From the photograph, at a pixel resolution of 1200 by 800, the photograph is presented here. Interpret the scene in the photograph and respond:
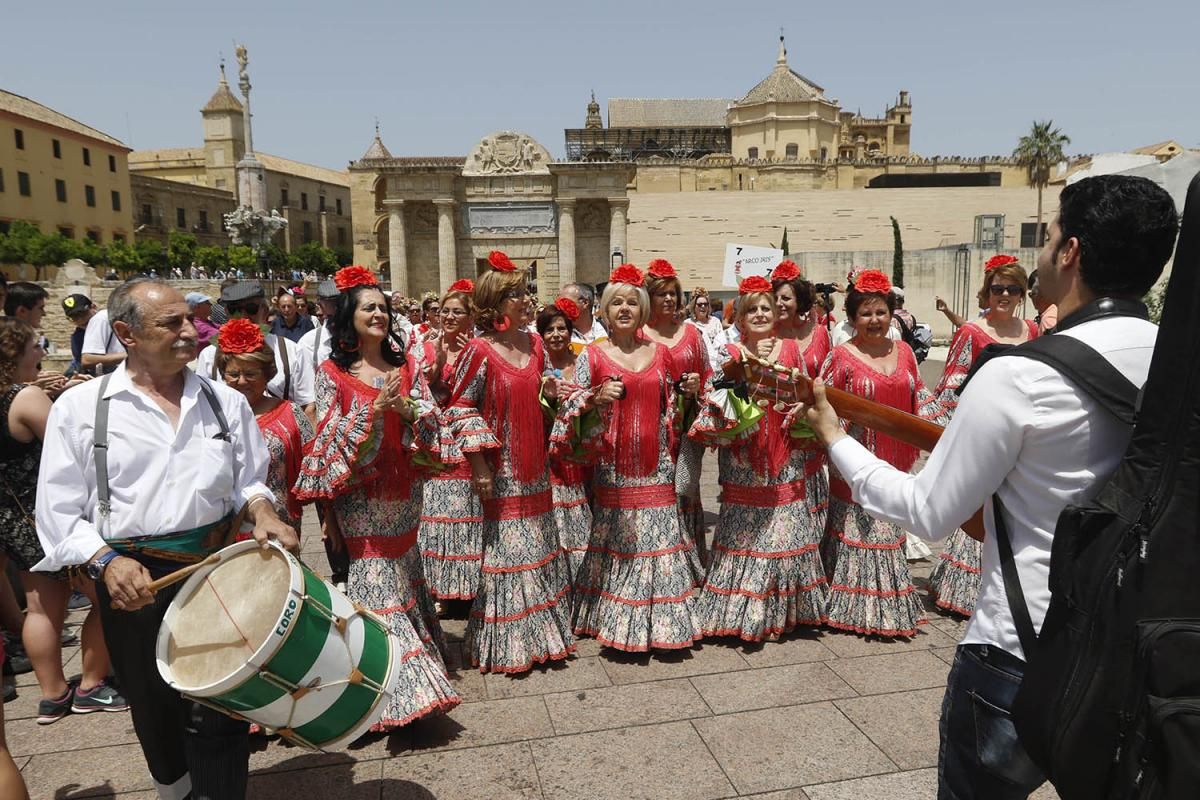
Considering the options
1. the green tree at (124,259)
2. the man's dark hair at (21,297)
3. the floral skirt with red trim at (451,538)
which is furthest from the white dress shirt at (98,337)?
the green tree at (124,259)

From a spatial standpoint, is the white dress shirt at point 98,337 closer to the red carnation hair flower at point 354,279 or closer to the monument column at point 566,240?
the red carnation hair flower at point 354,279

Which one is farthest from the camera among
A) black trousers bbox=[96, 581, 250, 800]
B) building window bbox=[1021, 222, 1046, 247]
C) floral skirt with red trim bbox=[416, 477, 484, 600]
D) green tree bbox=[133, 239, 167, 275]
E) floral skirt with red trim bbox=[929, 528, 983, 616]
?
green tree bbox=[133, 239, 167, 275]

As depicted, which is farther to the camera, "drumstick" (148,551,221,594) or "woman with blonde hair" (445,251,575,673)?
"woman with blonde hair" (445,251,575,673)

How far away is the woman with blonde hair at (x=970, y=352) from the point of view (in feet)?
16.4

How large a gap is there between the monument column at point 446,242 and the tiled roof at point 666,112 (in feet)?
156

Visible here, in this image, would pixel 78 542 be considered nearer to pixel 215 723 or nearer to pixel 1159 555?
pixel 215 723

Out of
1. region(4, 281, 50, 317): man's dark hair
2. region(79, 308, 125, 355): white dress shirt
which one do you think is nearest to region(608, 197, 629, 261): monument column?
region(79, 308, 125, 355): white dress shirt

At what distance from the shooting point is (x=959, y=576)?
5.02 metres

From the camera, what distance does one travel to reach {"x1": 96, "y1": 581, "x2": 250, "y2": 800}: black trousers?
271 centimetres

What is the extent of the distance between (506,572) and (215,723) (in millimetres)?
1807

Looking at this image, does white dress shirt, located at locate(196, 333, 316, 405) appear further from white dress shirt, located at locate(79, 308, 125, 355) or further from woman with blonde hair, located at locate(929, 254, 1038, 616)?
woman with blonde hair, located at locate(929, 254, 1038, 616)

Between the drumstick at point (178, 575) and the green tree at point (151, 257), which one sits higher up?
the green tree at point (151, 257)

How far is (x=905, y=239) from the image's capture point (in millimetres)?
49938

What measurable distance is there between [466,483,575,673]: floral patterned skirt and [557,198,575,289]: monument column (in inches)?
1056
